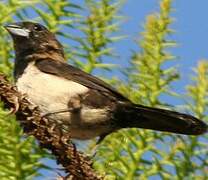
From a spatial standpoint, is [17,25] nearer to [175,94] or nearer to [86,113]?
[86,113]

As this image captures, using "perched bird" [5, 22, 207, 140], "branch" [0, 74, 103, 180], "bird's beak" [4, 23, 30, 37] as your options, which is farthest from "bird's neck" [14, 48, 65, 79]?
"branch" [0, 74, 103, 180]

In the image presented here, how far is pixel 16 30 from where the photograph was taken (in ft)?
14.2

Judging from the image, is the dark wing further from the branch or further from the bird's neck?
the branch

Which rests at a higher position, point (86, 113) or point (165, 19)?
point (165, 19)

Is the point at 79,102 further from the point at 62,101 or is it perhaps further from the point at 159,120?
the point at 159,120

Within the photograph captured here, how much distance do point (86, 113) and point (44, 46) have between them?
74 centimetres

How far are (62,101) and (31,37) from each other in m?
0.76

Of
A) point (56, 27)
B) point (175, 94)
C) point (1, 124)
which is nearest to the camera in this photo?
point (1, 124)

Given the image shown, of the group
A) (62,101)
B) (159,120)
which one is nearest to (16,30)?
(62,101)

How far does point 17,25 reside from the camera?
4.33 metres

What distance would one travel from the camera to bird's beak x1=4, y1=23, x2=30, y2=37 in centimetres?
426

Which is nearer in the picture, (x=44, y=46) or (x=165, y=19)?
(x=165, y=19)

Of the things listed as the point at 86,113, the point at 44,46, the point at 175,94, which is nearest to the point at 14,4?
the point at 44,46

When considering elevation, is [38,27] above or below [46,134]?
below
